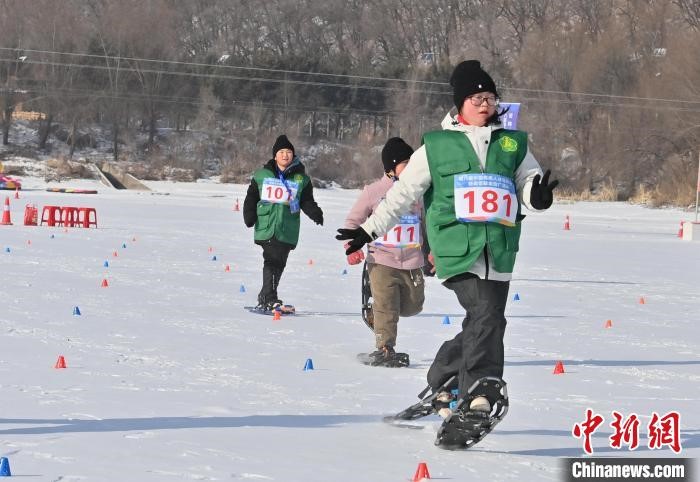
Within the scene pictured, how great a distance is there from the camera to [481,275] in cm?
658

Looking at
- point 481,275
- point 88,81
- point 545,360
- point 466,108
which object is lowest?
point 545,360

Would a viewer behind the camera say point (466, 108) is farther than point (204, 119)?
No

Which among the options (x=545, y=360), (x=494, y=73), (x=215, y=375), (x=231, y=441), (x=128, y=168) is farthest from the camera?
(x=494, y=73)

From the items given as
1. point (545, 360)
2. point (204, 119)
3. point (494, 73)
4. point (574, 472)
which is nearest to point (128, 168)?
point (204, 119)

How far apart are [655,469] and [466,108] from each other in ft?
6.83

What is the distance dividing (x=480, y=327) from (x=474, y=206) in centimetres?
60

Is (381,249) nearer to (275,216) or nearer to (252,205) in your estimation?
(275,216)

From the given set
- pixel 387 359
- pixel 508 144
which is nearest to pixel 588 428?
pixel 508 144

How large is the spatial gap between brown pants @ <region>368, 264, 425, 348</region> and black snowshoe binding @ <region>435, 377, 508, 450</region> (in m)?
3.40

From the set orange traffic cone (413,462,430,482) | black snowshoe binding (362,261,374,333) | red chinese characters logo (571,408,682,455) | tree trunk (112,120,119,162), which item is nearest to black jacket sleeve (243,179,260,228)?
black snowshoe binding (362,261,374,333)

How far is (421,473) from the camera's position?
18.7ft

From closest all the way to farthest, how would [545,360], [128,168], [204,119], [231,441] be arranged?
[231,441], [545,360], [128,168], [204,119]

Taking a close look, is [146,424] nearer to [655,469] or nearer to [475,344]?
[475,344]

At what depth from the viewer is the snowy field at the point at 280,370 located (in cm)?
612
